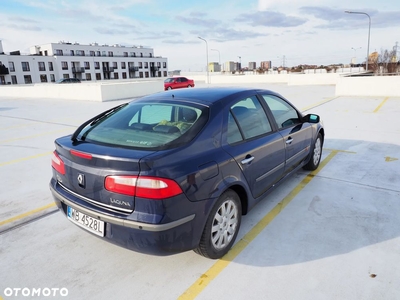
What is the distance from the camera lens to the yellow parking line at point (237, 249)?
2.31 meters

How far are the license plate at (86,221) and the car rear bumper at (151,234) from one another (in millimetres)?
51

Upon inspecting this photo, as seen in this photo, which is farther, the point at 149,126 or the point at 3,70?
the point at 3,70

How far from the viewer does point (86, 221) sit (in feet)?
8.04

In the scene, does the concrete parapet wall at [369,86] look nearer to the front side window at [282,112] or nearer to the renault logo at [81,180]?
the front side window at [282,112]

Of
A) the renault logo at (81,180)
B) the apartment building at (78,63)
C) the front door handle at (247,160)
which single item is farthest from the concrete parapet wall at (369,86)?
the apartment building at (78,63)

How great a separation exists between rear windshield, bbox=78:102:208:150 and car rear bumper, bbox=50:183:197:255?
583 millimetres

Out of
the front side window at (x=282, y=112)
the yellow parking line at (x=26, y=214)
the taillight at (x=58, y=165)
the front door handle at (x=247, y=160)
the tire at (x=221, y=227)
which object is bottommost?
the yellow parking line at (x=26, y=214)

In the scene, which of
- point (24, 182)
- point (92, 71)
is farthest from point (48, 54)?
point (24, 182)

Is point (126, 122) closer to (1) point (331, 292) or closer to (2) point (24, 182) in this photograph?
(1) point (331, 292)

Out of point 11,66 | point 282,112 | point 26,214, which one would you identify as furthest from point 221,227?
point 11,66

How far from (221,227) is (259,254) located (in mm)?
461

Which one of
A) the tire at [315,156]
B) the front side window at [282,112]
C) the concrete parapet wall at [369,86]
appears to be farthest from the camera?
the concrete parapet wall at [369,86]

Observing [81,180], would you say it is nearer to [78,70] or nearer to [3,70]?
[3,70]

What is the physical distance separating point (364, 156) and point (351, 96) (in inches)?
502
